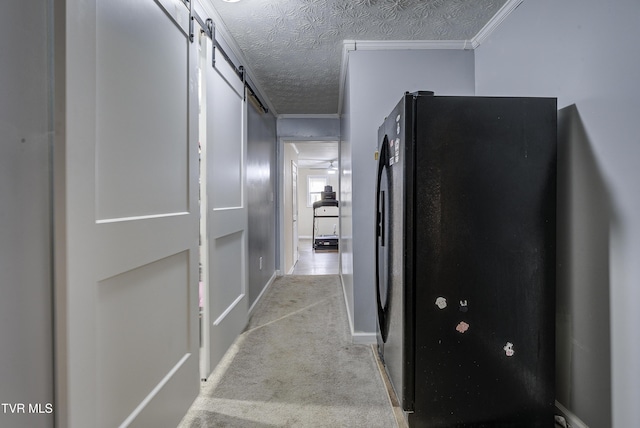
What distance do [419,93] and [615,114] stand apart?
731 mm

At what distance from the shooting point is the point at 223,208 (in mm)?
2131

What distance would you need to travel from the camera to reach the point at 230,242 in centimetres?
232

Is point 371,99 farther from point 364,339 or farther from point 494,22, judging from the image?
point 364,339

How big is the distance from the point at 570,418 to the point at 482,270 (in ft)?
2.65

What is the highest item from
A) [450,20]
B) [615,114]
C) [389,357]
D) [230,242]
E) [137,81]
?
[450,20]

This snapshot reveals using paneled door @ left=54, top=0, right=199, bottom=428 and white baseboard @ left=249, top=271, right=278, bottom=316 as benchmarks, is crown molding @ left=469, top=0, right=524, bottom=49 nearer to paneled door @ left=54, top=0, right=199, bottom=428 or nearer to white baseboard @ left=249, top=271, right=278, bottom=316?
paneled door @ left=54, top=0, right=199, bottom=428

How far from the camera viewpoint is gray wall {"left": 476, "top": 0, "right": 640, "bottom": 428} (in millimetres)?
1173

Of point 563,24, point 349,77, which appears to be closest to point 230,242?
point 349,77

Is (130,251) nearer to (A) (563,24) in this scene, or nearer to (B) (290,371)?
(B) (290,371)

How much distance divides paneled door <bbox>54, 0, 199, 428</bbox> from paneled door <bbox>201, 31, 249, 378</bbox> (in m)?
0.27

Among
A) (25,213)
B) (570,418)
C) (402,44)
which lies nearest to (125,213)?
(25,213)

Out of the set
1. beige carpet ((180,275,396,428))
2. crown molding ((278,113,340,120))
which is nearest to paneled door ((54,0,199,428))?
beige carpet ((180,275,396,428))

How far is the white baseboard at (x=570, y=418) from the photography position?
1.38m

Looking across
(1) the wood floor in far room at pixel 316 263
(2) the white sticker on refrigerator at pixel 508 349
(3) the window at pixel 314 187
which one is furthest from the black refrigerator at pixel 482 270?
(3) the window at pixel 314 187
